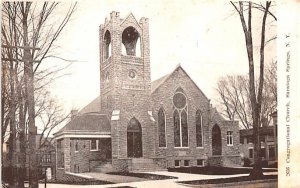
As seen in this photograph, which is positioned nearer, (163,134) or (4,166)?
(4,166)

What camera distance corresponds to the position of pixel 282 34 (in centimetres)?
299

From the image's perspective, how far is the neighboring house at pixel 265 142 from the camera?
9.84 feet

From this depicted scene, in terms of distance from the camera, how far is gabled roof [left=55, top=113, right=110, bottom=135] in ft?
9.25

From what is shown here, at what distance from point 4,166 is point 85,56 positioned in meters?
0.75

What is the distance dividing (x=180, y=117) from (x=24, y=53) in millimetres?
962

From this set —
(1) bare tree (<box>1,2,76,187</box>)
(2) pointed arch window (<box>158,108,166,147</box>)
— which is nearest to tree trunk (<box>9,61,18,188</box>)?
(1) bare tree (<box>1,2,76,187</box>)

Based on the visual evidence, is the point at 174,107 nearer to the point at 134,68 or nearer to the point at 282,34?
the point at 134,68

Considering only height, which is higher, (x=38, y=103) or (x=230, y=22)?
(x=230, y=22)

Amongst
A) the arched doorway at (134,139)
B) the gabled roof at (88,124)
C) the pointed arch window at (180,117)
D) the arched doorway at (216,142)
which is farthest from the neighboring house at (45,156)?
the arched doorway at (216,142)

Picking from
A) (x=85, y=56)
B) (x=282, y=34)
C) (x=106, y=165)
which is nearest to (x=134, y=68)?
(x=85, y=56)

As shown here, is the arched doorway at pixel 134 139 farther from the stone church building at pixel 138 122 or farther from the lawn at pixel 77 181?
the lawn at pixel 77 181

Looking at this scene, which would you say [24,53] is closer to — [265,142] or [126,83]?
[126,83]

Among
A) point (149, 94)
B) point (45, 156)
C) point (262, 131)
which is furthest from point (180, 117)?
point (45, 156)

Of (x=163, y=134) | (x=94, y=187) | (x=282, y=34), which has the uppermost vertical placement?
(x=282, y=34)
